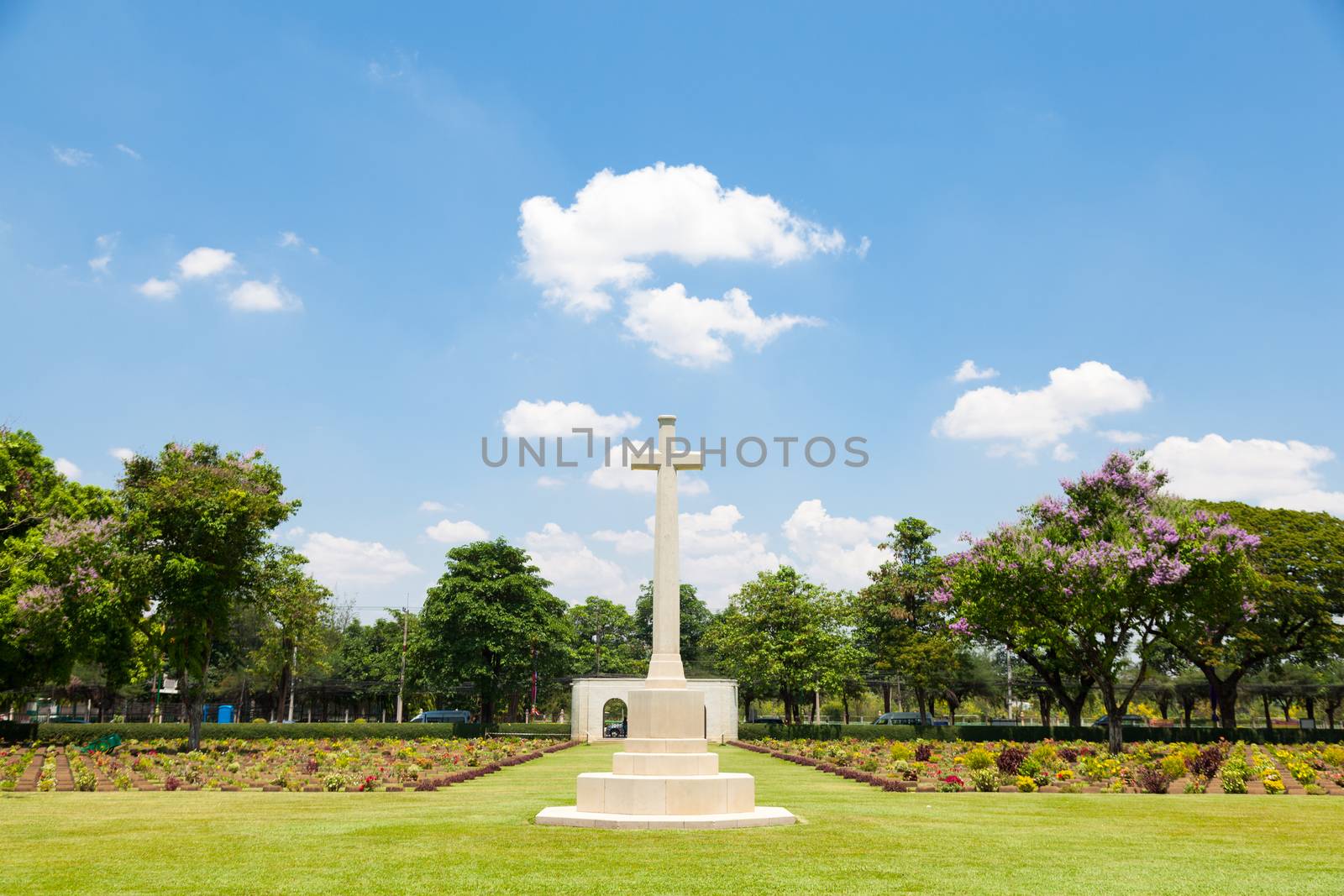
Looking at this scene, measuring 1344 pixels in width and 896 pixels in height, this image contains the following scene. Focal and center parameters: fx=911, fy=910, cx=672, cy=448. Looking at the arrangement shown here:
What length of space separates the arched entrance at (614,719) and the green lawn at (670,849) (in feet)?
128

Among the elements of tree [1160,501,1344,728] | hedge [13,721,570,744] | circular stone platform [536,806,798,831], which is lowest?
hedge [13,721,570,744]

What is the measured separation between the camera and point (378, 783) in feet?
65.4

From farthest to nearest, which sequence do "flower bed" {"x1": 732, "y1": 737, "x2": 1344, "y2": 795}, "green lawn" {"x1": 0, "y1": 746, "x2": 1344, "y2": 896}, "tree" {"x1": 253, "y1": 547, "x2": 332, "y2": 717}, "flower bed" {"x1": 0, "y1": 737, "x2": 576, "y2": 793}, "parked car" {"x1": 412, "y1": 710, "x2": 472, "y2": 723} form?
1. "parked car" {"x1": 412, "y1": 710, "x2": 472, "y2": 723}
2. "tree" {"x1": 253, "y1": 547, "x2": 332, "y2": 717}
3. "flower bed" {"x1": 0, "y1": 737, "x2": 576, "y2": 793}
4. "flower bed" {"x1": 732, "y1": 737, "x2": 1344, "y2": 795}
5. "green lawn" {"x1": 0, "y1": 746, "x2": 1344, "y2": 896}

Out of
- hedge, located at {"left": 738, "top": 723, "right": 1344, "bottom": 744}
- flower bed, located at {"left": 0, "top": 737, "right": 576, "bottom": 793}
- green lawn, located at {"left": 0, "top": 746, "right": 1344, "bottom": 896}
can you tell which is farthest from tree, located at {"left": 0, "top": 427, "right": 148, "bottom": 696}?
hedge, located at {"left": 738, "top": 723, "right": 1344, "bottom": 744}

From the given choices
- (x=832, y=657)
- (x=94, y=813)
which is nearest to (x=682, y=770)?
(x=94, y=813)

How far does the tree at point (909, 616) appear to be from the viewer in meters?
49.5

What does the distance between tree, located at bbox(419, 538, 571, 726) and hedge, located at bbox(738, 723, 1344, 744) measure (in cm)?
1483

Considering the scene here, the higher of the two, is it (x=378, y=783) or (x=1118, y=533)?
(x=1118, y=533)

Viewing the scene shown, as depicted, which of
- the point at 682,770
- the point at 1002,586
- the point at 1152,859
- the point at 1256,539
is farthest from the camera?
the point at 1002,586

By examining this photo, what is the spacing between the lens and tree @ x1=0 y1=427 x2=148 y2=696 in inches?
1222

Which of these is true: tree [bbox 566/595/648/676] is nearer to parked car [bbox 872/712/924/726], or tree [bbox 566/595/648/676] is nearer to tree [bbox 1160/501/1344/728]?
parked car [bbox 872/712/924/726]

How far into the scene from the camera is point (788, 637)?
164 ft

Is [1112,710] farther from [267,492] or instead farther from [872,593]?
[267,492]

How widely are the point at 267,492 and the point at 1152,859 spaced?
32.2 metres
